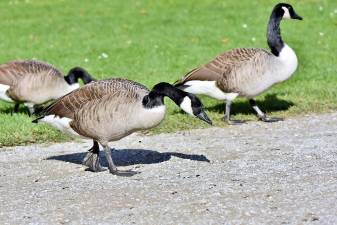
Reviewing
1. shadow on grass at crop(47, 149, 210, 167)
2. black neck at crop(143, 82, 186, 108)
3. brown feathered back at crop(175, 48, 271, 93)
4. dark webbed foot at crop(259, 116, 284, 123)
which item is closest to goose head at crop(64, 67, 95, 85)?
brown feathered back at crop(175, 48, 271, 93)

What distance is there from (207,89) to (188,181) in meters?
3.65

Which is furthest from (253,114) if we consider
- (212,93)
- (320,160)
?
(320,160)

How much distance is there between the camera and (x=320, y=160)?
8438 millimetres

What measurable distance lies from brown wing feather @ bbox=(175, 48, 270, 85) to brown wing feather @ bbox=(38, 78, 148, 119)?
2.99m

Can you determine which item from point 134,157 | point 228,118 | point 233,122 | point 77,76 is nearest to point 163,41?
point 77,76

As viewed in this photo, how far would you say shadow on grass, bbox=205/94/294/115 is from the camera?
11898mm

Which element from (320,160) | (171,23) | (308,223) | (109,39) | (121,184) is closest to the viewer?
(308,223)

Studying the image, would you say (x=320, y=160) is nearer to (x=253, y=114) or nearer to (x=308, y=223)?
(x=308, y=223)

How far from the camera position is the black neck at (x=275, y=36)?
37.7 feet

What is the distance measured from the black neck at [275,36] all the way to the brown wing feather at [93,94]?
3835 mm

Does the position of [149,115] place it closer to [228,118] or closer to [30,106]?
[228,118]

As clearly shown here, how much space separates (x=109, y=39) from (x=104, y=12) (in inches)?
162

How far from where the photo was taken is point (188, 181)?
772 centimetres

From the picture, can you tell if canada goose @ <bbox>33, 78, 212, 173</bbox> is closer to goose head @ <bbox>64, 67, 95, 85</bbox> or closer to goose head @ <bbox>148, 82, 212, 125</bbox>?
goose head @ <bbox>148, 82, 212, 125</bbox>
